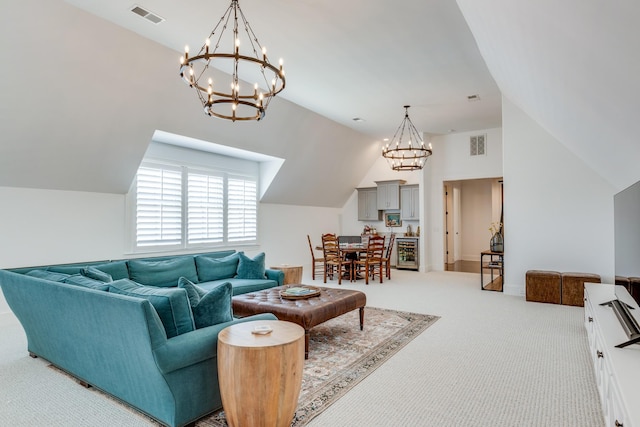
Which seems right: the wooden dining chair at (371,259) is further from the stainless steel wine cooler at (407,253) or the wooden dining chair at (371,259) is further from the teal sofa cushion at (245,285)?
the teal sofa cushion at (245,285)

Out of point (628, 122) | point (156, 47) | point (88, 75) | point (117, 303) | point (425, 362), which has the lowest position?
point (425, 362)

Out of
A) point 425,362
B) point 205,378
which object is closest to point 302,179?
point 425,362

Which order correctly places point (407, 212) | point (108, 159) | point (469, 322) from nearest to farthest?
point (469, 322) → point (108, 159) → point (407, 212)

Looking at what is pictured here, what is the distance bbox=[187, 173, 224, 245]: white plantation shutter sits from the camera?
6816 mm

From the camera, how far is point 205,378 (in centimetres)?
238

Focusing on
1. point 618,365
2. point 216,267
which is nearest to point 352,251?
point 216,267

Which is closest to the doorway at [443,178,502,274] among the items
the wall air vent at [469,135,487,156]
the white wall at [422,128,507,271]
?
the white wall at [422,128,507,271]

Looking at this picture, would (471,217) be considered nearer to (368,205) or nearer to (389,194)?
(389,194)

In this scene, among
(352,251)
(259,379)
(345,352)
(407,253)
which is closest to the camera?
(259,379)

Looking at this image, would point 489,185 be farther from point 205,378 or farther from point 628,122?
point 205,378

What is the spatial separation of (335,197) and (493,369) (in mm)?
7560

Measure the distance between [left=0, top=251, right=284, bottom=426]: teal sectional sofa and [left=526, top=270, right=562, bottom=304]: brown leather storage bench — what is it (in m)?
4.80

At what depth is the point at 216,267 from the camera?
5.41 metres

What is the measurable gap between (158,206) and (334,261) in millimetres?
3737
